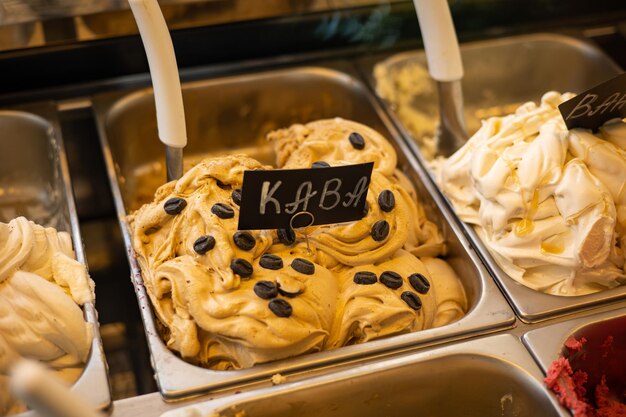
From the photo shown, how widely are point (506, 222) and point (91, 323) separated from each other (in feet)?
2.87

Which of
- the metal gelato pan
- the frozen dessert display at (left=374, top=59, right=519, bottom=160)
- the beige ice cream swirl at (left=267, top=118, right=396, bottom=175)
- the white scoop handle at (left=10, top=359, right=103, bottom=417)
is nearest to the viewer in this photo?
the white scoop handle at (left=10, top=359, right=103, bottom=417)

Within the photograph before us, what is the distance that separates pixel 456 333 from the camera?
1422 mm

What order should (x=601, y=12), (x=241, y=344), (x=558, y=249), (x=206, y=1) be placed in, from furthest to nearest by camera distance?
(x=601, y=12), (x=206, y=1), (x=558, y=249), (x=241, y=344)

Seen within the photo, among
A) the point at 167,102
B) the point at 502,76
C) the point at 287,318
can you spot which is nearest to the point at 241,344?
the point at 287,318

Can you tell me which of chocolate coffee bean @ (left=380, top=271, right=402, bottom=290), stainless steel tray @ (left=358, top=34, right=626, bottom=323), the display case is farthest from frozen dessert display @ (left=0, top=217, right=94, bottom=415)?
stainless steel tray @ (left=358, top=34, right=626, bottom=323)

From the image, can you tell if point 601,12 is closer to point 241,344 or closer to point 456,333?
point 456,333

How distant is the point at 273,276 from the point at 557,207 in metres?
0.62

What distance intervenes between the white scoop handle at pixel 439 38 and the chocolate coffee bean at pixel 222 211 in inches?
28.3

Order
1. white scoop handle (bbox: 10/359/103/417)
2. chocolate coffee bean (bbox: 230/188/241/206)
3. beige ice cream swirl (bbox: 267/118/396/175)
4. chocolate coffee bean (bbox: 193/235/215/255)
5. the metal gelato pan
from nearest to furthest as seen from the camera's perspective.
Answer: white scoop handle (bbox: 10/359/103/417), chocolate coffee bean (bbox: 193/235/215/255), chocolate coffee bean (bbox: 230/188/241/206), the metal gelato pan, beige ice cream swirl (bbox: 267/118/396/175)

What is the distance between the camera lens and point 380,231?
1536mm

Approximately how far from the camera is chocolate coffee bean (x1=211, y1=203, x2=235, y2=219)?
4.83ft

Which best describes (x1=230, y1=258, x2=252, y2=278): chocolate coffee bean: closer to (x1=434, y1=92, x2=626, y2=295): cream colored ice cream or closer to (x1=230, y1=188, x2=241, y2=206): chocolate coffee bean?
(x1=230, y1=188, x2=241, y2=206): chocolate coffee bean

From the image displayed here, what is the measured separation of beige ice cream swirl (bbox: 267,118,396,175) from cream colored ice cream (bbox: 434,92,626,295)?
0.24 m

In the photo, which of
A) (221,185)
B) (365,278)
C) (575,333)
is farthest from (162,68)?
(575,333)
